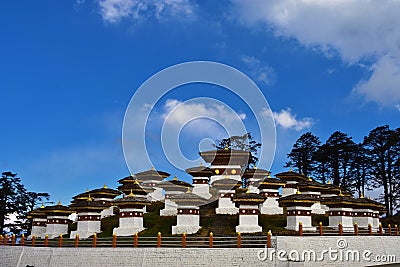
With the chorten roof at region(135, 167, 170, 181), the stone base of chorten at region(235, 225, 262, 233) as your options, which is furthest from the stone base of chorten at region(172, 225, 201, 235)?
the chorten roof at region(135, 167, 170, 181)

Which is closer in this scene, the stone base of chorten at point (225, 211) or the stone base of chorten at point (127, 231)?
the stone base of chorten at point (127, 231)

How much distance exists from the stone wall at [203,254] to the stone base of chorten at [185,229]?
6419 millimetres

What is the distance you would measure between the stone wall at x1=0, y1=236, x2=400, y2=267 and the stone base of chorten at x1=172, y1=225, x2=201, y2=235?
21.1 feet

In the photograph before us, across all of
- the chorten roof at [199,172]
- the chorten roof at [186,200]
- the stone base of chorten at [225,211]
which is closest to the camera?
the chorten roof at [186,200]

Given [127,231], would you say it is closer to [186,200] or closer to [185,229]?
[185,229]

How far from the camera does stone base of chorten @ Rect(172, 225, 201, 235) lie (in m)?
34.5

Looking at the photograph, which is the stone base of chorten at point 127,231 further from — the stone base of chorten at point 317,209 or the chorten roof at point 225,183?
the stone base of chorten at point 317,209

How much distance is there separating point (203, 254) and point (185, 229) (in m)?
6.94

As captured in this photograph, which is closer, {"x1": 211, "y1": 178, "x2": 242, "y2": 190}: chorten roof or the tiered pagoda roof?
{"x1": 211, "y1": 178, "x2": 242, "y2": 190}: chorten roof

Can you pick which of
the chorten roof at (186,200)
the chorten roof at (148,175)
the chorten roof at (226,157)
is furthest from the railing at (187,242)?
the chorten roof at (226,157)

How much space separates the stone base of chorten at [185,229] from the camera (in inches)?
1358

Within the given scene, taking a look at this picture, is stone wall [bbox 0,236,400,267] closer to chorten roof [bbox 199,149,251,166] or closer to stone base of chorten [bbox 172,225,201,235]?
stone base of chorten [bbox 172,225,201,235]

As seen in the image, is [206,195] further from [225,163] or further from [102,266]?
[102,266]

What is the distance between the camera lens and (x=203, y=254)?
27828mm
